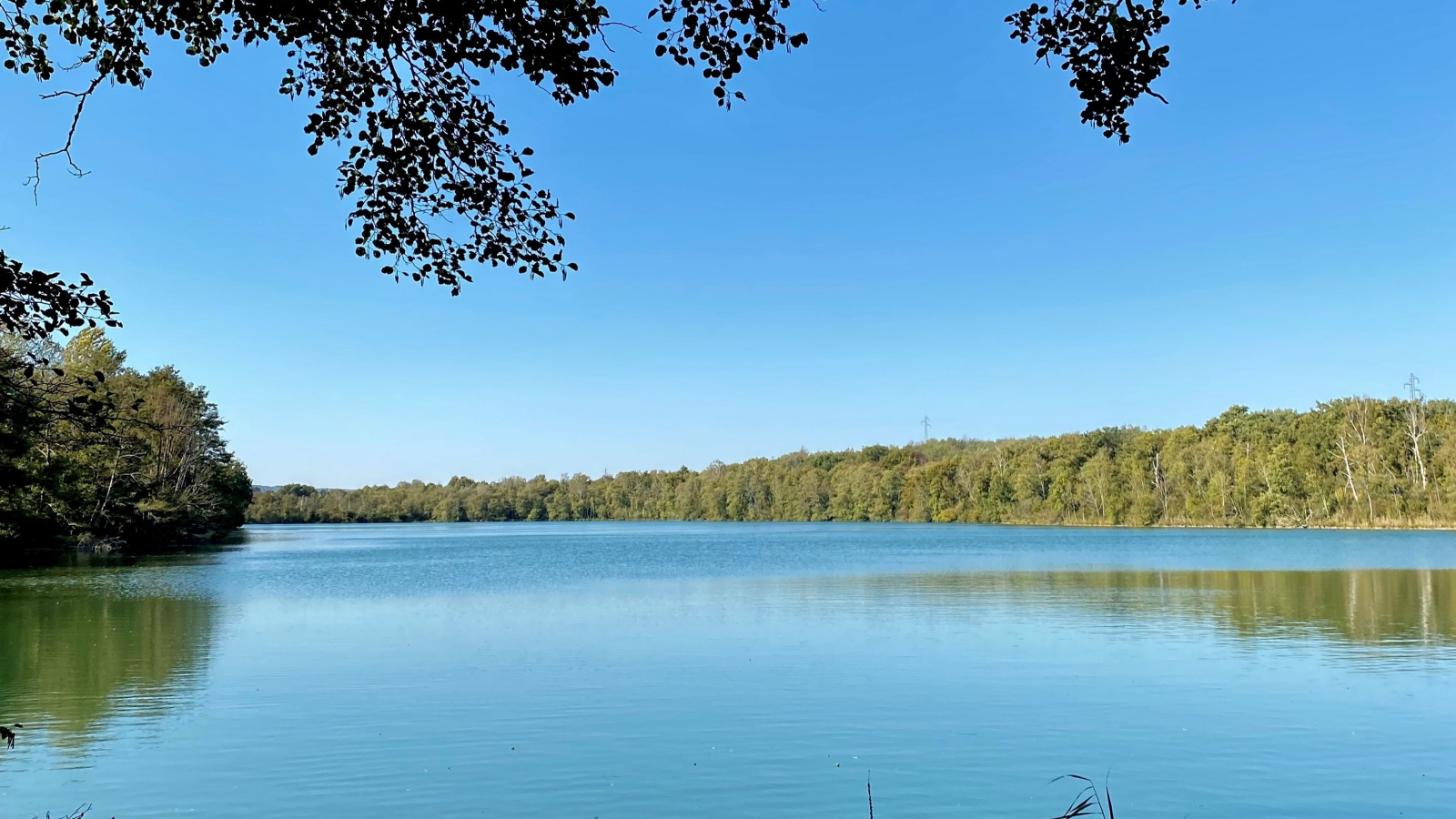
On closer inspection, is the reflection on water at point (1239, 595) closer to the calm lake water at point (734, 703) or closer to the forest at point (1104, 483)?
the calm lake water at point (734, 703)

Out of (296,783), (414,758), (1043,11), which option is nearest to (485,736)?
(414,758)

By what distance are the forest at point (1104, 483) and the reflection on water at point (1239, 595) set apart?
43.5 m

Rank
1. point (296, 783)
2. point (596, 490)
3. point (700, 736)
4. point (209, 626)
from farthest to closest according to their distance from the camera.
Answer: point (596, 490)
point (209, 626)
point (700, 736)
point (296, 783)

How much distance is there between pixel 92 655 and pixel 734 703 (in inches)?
404

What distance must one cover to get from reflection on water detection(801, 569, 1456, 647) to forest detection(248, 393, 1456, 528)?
43.5 metres

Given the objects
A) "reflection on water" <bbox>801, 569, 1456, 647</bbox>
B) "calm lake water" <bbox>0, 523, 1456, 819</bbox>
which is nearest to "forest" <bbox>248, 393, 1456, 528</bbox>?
"reflection on water" <bbox>801, 569, 1456, 647</bbox>

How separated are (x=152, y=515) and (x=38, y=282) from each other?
147ft

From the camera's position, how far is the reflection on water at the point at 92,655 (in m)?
10.9

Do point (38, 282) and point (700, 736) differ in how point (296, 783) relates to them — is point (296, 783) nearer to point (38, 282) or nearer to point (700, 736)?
point (700, 736)

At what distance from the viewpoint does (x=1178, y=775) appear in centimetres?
824

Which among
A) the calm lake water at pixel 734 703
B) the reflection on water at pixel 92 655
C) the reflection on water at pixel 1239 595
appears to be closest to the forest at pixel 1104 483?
the reflection on water at pixel 1239 595

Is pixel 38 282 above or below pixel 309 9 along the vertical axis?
below

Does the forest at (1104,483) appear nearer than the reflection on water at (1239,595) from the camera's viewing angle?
No

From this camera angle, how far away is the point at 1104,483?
84.8 m
